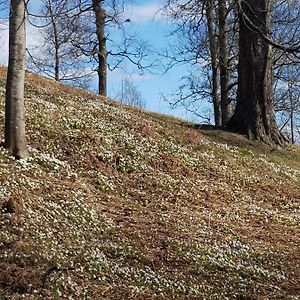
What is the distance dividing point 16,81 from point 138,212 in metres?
2.93

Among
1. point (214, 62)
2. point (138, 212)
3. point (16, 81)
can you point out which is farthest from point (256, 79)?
point (214, 62)

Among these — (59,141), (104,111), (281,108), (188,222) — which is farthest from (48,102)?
(281,108)

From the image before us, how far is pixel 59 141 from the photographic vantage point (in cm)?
1052

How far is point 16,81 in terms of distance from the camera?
28.5 ft

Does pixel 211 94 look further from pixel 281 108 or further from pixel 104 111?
pixel 104 111

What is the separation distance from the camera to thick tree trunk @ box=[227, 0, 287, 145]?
14.5 m

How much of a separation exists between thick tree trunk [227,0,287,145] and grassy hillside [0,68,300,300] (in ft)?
2.66

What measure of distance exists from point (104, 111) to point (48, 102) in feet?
4.90

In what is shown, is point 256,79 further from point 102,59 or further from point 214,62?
point 102,59

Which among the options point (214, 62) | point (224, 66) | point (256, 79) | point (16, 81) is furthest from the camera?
point (214, 62)

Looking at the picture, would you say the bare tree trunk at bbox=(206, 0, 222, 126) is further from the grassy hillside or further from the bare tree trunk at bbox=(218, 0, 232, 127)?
the grassy hillside

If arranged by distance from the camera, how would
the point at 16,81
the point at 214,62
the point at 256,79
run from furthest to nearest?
the point at 214,62
the point at 256,79
the point at 16,81

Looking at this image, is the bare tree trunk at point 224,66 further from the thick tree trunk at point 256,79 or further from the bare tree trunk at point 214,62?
the thick tree trunk at point 256,79

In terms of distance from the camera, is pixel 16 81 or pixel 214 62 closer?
pixel 16 81
